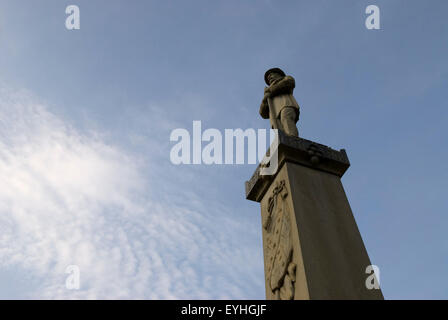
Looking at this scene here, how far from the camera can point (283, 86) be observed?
940 centimetres

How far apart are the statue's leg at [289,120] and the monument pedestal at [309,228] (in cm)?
88

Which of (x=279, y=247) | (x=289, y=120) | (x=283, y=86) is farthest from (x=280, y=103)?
(x=279, y=247)

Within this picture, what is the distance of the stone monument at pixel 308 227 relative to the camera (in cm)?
529

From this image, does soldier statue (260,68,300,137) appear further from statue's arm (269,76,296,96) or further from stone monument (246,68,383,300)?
stone monument (246,68,383,300)

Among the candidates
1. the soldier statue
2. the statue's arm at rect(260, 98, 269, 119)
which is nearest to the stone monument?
the soldier statue

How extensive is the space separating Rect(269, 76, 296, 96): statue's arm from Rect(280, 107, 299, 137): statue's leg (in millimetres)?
778

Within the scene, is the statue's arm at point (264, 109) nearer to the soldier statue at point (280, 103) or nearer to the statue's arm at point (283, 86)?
the soldier statue at point (280, 103)

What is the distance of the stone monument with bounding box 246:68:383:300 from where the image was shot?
5285mm

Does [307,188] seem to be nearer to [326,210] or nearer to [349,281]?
[326,210]

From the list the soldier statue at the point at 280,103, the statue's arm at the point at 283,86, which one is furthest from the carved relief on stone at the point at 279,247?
the statue's arm at the point at 283,86

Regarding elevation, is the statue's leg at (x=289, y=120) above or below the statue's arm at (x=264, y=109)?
below
